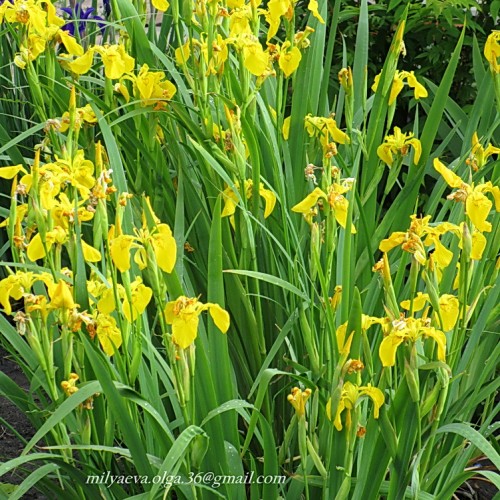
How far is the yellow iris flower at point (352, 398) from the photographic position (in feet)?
3.82

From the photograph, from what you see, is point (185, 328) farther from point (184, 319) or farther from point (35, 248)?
point (35, 248)

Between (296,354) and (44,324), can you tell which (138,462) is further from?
(296,354)

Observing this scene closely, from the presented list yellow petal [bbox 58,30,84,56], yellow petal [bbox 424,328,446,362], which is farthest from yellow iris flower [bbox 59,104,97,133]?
yellow petal [bbox 424,328,446,362]

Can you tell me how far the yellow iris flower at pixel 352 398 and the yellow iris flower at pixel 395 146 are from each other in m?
0.68

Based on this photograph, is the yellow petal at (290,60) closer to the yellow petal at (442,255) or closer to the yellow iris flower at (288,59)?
the yellow iris flower at (288,59)

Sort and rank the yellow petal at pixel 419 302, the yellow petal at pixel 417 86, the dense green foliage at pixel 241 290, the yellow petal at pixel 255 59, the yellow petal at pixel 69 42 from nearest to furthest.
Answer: the dense green foliage at pixel 241 290, the yellow petal at pixel 419 302, the yellow petal at pixel 255 59, the yellow petal at pixel 69 42, the yellow petal at pixel 417 86

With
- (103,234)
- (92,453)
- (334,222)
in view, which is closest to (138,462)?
(92,453)

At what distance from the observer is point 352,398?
117cm

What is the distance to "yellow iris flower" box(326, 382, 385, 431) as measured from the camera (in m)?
1.17

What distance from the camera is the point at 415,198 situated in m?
1.83

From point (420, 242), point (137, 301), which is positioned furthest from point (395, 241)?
point (137, 301)

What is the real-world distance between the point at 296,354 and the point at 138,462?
49 cm

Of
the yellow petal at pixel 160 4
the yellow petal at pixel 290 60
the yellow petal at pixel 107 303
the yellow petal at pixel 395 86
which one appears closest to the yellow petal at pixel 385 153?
the yellow petal at pixel 395 86

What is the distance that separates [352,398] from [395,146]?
2.34 feet
